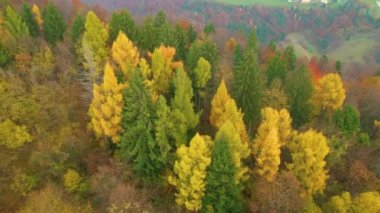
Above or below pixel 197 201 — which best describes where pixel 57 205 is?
below

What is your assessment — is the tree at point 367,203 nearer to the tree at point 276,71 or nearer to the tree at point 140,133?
the tree at point 140,133

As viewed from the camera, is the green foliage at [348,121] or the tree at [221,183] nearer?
the tree at [221,183]

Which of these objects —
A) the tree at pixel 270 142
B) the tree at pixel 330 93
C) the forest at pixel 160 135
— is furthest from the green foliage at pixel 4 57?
the tree at pixel 330 93

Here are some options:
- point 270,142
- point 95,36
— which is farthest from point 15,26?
point 270,142

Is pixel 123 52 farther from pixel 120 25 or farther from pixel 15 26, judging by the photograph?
pixel 15 26

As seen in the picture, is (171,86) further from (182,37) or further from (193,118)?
(182,37)

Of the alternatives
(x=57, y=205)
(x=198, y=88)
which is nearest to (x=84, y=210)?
(x=57, y=205)

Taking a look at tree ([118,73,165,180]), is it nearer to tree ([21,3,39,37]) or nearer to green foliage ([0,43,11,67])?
green foliage ([0,43,11,67])
